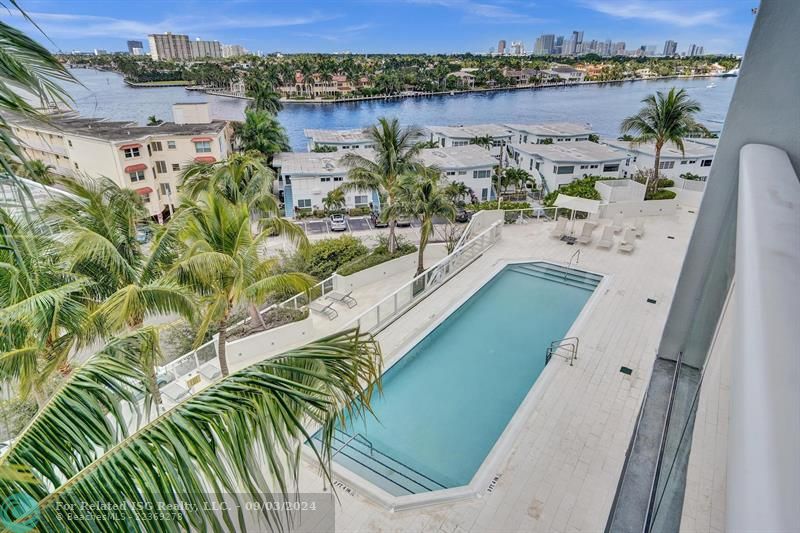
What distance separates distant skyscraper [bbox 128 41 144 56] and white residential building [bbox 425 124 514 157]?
16291cm

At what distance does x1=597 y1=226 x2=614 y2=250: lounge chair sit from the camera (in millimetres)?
14727

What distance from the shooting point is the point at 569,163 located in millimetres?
32281

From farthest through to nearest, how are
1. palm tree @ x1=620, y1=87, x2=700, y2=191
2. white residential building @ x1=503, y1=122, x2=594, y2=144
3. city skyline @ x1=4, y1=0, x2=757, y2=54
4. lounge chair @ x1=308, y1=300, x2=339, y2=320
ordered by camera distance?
city skyline @ x1=4, y1=0, x2=757, y2=54, white residential building @ x1=503, y1=122, x2=594, y2=144, palm tree @ x1=620, y1=87, x2=700, y2=191, lounge chair @ x1=308, y1=300, x2=339, y2=320

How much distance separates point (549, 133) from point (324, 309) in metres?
38.2

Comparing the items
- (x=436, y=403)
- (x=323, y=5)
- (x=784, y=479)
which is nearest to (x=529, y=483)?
(x=436, y=403)

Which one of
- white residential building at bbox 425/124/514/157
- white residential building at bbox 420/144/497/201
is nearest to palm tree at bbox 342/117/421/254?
white residential building at bbox 420/144/497/201

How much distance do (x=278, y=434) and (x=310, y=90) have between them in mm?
110920

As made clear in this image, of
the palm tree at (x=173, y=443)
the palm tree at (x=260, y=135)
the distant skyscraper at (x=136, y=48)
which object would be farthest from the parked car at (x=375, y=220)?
the distant skyscraper at (x=136, y=48)

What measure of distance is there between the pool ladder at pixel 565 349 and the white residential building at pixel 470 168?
74.7ft

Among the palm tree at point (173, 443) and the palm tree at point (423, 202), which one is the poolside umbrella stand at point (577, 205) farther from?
the palm tree at point (173, 443)

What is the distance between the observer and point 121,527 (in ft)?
7.27

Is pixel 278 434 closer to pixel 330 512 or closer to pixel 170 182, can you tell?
pixel 330 512

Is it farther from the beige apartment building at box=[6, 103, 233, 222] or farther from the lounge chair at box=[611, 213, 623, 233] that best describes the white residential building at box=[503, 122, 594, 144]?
the beige apartment building at box=[6, 103, 233, 222]

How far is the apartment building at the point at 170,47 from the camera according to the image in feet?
548
